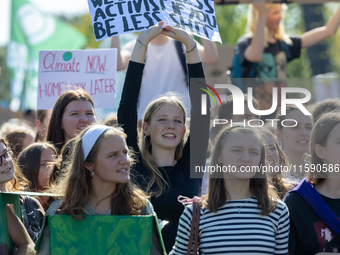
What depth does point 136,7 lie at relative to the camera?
13.6ft

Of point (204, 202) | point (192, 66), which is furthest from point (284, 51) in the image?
point (204, 202)

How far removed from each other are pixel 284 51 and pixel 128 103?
280cm

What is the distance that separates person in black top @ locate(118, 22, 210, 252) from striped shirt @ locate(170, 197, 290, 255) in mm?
593

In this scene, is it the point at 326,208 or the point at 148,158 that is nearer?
the point at 326,208

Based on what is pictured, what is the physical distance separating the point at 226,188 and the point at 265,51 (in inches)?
121

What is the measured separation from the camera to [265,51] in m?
5.84

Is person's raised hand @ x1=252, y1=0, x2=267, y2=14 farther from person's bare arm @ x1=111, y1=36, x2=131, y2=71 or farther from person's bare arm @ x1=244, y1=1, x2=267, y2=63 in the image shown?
person's bare arm @ x1=111, y1=36, x2=131, y2=71

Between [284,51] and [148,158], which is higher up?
[284,51]

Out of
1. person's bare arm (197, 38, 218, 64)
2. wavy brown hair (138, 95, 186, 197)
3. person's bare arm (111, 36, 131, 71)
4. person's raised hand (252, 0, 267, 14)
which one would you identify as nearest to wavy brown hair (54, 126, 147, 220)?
wavy brown hair (138, 95, 186, 197)

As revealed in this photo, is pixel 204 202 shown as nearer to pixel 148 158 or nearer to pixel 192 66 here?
pixel 148 158

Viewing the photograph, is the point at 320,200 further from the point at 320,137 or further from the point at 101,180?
the point at 101,180

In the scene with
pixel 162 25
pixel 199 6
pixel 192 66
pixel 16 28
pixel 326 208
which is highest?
pixel 16 28

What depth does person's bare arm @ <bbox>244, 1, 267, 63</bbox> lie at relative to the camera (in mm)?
5578

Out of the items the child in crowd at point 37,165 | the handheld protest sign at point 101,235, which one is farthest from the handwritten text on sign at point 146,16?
the handheld protest sign at point 101,235
